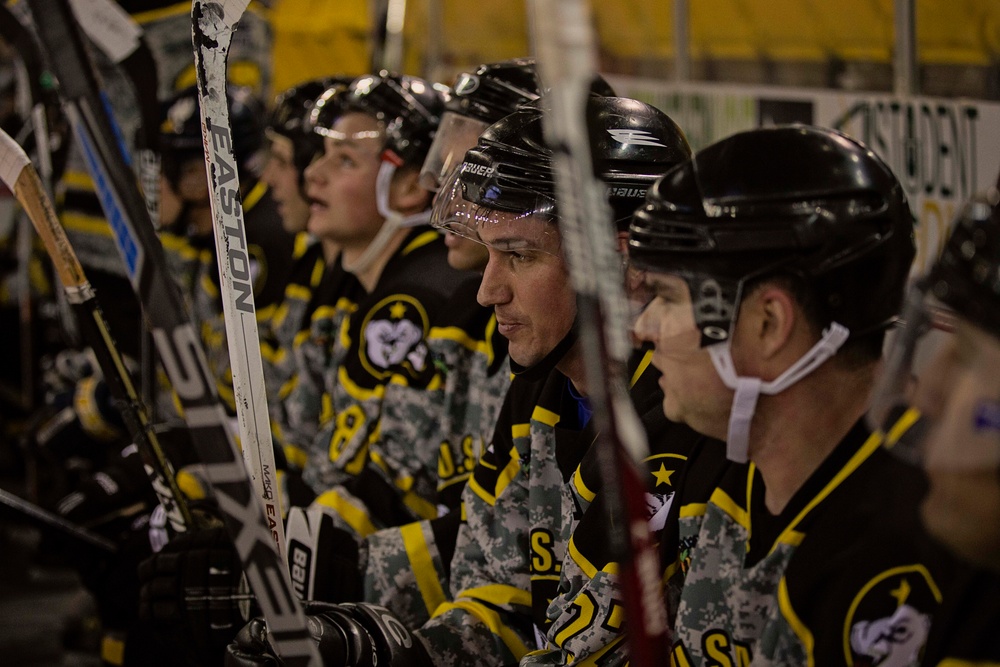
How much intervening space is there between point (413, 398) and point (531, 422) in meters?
0.74

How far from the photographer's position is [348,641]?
2.00 meters

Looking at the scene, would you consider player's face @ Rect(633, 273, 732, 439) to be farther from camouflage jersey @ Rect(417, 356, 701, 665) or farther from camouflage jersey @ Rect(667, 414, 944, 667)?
camouflage jersey @ Rect(417, 356, 701, 665)

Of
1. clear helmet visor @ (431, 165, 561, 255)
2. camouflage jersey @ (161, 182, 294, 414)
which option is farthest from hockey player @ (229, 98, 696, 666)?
camouflage jersey @ (161, 182, 294, 414)

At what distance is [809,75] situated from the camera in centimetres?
423

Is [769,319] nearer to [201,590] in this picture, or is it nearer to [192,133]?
[201,590]

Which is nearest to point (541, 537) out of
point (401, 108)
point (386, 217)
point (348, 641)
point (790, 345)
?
point (348, 641)

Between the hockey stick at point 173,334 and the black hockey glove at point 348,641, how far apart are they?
382 millimetres

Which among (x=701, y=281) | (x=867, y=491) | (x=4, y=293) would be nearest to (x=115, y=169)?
(x=701, y=281)

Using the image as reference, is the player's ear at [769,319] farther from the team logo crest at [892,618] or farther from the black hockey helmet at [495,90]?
the black hockey helmet at [495,90]

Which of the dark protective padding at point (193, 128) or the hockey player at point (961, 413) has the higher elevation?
the dark protective padding at point (193, 128)

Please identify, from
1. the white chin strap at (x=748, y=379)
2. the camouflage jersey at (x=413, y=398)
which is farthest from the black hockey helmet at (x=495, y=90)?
the white chin strap at (x=748, y=379)

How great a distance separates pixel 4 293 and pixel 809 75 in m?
4.25

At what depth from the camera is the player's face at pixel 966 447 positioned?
4.00 ft

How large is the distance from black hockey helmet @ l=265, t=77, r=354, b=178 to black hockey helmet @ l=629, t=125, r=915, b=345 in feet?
7.78
